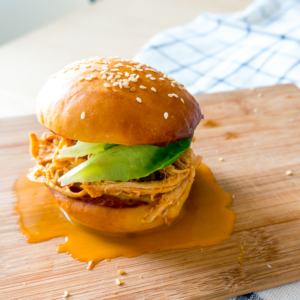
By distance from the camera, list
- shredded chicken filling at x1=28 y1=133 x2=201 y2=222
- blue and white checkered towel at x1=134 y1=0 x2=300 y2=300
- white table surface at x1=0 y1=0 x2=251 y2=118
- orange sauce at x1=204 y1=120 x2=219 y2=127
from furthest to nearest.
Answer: blue and white checkered towel at x1=134 y1=0 x2=300 y2=300 → white table surface at x1=0 y1=0 x2=251 y2=118 → orange sauce at x1=204 y1=120 x2=219 y2=127 → shredded chicken filling at x1=28 y1=133 x2=201 y2=222

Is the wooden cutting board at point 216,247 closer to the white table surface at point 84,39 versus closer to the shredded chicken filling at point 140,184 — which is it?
the shredded chicken filling at point 140,184

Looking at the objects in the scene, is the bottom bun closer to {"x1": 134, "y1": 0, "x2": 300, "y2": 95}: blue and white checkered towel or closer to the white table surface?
the white table surface

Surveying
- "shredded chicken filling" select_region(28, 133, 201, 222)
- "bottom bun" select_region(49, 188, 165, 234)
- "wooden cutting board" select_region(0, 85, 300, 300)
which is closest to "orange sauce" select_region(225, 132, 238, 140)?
"wooden cutting board" select_region(0, 85, 300, 300)

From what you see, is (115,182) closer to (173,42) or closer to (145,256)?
(145,256)

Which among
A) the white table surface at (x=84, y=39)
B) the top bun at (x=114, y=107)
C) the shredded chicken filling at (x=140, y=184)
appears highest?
the top bun at (x=114, y=107)

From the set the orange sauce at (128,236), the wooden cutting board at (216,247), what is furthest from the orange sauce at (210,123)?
the orange sauce at (128,236)

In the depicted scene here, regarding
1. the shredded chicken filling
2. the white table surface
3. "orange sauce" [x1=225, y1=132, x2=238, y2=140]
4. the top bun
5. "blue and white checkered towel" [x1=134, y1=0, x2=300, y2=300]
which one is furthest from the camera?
"blue and white checkered towel" [x1=134, y1=0, x2=300, y2=300]

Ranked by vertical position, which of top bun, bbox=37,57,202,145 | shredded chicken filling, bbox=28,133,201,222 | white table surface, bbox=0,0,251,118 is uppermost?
top bun, bbox=37,57,202,145
